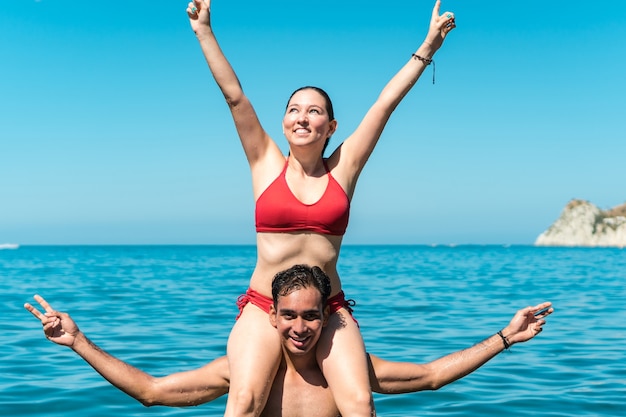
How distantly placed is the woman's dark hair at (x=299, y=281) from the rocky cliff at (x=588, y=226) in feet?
507

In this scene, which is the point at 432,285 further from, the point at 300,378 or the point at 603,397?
the point at 300,378

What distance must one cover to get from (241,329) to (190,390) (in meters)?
0.95

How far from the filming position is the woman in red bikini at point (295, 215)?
219 inches

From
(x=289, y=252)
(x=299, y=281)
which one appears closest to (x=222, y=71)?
(x=289, y=252)

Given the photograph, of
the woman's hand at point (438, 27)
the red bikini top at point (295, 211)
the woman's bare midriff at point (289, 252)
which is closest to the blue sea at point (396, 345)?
the woman's bare midriff at point (289, 252)

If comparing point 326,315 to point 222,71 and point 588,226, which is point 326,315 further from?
point 588,226

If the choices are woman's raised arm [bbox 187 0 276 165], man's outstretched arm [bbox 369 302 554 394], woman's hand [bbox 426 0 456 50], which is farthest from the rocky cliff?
woman's raised arm [bbox 187 0 276 165]

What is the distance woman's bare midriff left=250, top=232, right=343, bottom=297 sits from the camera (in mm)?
5688

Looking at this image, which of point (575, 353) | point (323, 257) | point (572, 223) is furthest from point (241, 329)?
point (572, 223)

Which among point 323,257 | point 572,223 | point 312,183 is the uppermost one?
point 572,223

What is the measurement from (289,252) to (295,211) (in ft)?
1.03

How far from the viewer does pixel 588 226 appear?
15712 centimetres

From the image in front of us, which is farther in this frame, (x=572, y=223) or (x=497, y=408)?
(x=572, y=223)

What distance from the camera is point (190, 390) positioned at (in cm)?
631
